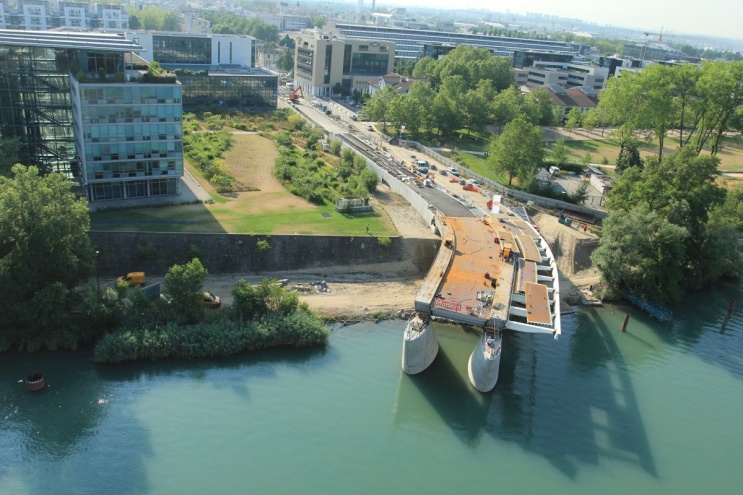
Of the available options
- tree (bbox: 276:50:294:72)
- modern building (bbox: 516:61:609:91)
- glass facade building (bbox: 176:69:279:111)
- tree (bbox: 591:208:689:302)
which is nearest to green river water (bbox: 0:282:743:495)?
tree (bbox: 591:208:689:302)

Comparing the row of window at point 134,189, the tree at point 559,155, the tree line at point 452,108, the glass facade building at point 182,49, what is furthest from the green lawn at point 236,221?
the glass facade building at point 182,49

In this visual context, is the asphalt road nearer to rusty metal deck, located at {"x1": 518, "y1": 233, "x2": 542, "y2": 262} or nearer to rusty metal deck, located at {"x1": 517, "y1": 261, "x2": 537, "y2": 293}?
rusty metal deck, located at {"x1": 518, "y1": 233, "x2": 542, "y2": 262}

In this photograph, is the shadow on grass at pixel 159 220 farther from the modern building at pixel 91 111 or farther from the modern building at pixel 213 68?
the modern building at pixel 213 68

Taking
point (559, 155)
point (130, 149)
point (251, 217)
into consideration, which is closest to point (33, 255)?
point (130, 149)

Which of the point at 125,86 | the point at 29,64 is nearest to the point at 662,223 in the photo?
the point at 125,86

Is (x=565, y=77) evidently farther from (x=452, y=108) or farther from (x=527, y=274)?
(x=527, y=274)

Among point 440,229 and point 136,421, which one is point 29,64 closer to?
point 136,421
